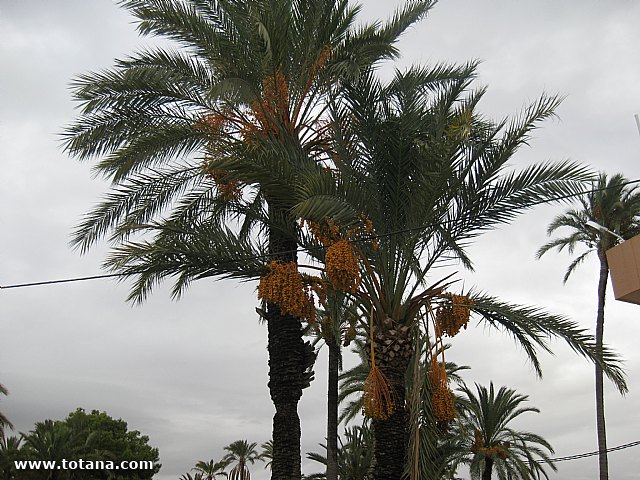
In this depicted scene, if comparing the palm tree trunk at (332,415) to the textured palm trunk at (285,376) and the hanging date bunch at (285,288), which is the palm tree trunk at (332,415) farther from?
the hanging date bunch at (285,288)

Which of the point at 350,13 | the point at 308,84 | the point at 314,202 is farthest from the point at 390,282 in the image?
the point at 350,13

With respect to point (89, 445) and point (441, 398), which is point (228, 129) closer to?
point (441, 398)

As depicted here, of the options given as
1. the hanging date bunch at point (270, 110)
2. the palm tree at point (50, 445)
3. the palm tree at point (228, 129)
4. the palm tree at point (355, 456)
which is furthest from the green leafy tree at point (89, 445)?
the hanging date bunch at point (270, 110)

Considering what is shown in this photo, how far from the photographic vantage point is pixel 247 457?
4225 centimetres

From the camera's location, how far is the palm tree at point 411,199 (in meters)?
10.8

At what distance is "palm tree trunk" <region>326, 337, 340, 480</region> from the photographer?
70.0 feet

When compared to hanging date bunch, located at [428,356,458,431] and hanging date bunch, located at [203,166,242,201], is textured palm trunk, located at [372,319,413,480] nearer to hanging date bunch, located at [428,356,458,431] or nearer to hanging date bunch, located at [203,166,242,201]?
hanging date bunch, located at [428,356,458,431]

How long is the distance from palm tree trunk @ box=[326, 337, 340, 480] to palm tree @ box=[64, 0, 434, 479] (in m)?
8.05

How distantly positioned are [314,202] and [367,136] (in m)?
2.07

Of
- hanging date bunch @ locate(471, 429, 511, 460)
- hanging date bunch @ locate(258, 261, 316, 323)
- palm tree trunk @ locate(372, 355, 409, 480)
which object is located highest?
hanging date bunch @ locate(258, 261, 316, 323)

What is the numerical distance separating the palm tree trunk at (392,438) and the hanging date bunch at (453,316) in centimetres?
78

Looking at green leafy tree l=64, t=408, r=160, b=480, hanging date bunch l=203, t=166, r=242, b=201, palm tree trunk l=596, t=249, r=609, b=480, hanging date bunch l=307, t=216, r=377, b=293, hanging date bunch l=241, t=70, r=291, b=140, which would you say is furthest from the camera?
→ green leafy tree l=64, t=408, r=160, b=480

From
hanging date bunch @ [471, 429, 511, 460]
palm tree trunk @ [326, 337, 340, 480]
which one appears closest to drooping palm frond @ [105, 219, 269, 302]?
palm tree trunk @ [326, 337, 340, 480]

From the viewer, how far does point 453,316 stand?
10891 millimetres
